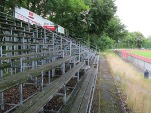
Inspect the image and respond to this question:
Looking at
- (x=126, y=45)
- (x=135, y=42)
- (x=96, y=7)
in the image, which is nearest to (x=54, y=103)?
(x=96, y=7)

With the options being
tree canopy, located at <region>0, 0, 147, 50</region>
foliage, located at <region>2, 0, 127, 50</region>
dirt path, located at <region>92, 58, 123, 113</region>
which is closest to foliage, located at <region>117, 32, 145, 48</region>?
tree canopy, located at <region>0, 0, 147, 50</region>

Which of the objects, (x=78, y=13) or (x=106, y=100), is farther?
(x=78, y=13)

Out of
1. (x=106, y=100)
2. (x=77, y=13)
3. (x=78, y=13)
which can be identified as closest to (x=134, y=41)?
(x=78, y=13)

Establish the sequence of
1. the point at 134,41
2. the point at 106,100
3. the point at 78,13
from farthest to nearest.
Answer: the point at 134,41 < the point at 78,13 < the point at 106,100

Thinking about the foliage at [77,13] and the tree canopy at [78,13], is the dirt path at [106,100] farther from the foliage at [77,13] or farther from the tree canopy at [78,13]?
the foliage at [77,13]

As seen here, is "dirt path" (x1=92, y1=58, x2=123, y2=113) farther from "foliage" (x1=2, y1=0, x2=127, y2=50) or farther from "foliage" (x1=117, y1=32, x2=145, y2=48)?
"foliage" (x1=117, y1=32, x2=145, y2=48)

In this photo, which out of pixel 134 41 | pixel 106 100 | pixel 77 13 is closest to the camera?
pixel 106 100

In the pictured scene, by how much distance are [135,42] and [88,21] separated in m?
97.1

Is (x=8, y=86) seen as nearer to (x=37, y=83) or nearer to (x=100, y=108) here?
(x=100, y=108)

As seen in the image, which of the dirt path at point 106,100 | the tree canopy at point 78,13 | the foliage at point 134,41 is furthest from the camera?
the foliage at point 134,41

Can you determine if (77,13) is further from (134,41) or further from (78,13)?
(134,41)

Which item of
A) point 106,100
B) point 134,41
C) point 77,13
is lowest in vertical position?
point 106,100

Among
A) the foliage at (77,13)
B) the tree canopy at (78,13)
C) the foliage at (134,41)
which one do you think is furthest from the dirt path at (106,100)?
the foliage at (134,41)

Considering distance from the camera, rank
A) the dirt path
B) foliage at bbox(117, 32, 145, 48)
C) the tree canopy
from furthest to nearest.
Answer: foliage at bbox(117, 32, 145, 48)
the tree canopy
the dirt path
